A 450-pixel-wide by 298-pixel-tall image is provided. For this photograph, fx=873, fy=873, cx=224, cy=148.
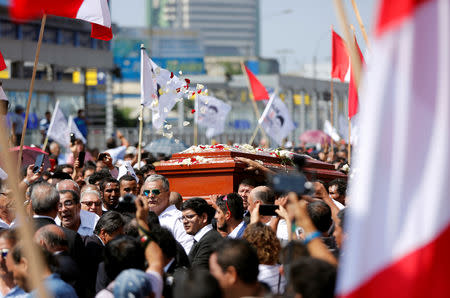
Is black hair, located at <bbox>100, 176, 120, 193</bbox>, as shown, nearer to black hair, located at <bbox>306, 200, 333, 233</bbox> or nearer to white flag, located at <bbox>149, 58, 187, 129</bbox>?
white flag, located at <bbox>149, 58, 187, 129</bbox>

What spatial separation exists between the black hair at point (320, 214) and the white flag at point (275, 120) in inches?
474

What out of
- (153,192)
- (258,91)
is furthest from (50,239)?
(258,91)

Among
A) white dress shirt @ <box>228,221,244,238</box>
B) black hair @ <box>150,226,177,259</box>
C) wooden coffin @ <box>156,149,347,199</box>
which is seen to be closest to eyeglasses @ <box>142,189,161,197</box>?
white dress shirt @ <box>228,221,244,238</box>

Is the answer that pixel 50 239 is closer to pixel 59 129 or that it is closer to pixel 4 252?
pixel 4 252

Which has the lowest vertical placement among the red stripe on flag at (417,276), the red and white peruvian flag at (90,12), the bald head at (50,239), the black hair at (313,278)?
the bald head at (50,239)

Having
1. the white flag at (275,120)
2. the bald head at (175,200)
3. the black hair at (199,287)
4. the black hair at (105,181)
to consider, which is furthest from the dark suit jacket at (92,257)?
the white flag at (275,120)

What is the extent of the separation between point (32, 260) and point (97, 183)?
282 inches

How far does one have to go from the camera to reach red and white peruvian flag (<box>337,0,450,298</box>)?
3689mm

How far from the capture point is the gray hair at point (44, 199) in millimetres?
7500

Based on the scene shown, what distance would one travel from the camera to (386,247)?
371 centimetres

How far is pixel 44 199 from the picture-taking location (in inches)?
296

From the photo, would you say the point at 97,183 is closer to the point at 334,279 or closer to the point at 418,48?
the point at 334,279

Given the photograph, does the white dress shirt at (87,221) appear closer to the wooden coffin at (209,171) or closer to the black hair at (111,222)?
the black hair at (111,222)

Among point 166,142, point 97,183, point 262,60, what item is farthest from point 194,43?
point 97,183
